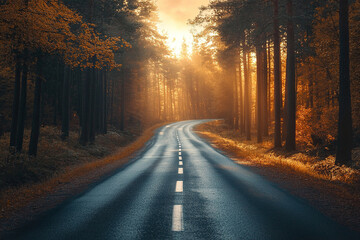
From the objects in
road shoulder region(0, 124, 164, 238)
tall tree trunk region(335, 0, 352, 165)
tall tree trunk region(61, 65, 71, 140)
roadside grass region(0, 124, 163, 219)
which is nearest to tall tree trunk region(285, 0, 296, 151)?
tall tree trunk region(335, 0, 352, 165)

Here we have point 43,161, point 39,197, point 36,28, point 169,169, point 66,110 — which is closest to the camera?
point 39,197

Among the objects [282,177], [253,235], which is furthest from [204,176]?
[253,235]

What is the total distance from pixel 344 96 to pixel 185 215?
883cm

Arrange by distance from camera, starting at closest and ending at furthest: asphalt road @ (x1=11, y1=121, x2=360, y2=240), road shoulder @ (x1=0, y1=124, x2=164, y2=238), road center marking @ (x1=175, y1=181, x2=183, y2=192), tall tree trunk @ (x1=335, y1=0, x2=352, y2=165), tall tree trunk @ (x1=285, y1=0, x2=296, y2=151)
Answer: asphalt road @ (x1=11, y1=121, x2=360, y2=240) → road shoulder @ (x1=0, y1=124, x2=164, y2=238) → road center marking @ (x1=175, y1=181, x2=183, y2=192) → tall tree trunk @ (x1=335, y1=0, x2=352, y2=165) → tall tree trunk @ (x1=285, y1=0, x2=296, y2=151)

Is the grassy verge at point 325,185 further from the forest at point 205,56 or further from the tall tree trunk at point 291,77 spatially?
the tall tree trunk at point 291,77

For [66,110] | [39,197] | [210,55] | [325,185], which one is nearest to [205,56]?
[210,55]

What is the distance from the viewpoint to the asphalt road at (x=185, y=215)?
474 cm

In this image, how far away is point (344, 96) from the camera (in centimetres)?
1084

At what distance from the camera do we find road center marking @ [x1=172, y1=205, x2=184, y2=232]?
4961 mm

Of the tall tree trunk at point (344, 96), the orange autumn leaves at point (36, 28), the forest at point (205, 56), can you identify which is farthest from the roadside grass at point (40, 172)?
the tall tree trunk at point (344, 96)

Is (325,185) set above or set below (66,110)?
below

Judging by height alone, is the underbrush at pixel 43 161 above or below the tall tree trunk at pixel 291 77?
below

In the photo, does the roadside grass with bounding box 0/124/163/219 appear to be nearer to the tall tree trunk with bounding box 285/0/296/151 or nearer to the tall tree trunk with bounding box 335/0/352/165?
the tall tree trunk with bounding box 335/0/352/165

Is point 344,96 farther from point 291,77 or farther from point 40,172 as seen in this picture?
point 40,172
